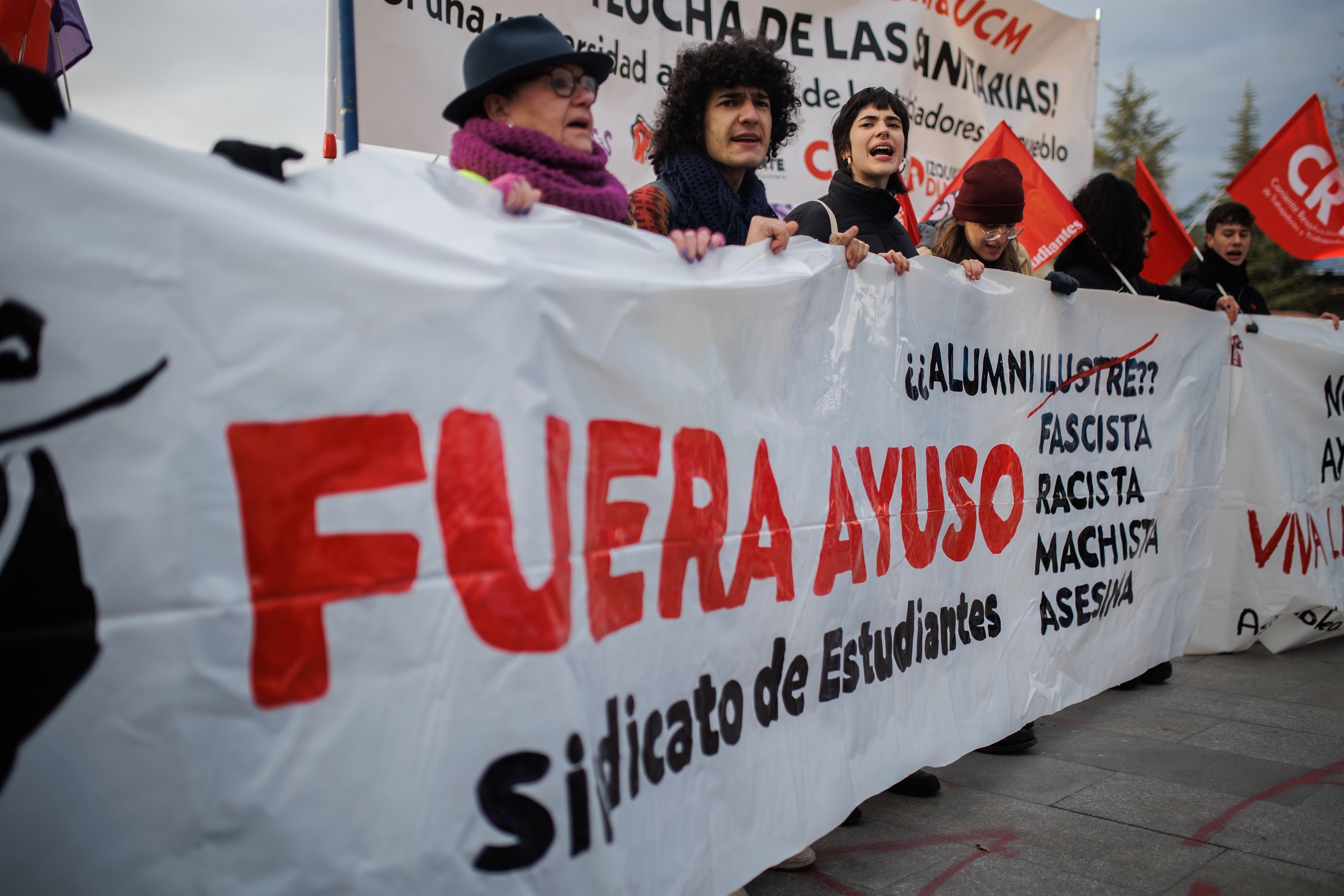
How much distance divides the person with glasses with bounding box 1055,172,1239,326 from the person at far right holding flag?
3.23 ft

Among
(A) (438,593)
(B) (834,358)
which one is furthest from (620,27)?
(A) (438,593)

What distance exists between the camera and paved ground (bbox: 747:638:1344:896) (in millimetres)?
2340

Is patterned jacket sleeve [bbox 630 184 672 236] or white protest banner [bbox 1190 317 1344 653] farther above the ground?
patterned jacket sleeve [bbox 630 184 672 236]

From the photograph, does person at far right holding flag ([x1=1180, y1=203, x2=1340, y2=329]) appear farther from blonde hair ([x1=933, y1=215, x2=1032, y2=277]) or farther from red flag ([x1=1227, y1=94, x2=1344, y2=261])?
blonde hair ([x1=933, y1=215, x2=1032, y2=277])

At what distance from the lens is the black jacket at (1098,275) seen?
4.15m

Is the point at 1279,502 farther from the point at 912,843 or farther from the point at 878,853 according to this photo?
the point at 878,853

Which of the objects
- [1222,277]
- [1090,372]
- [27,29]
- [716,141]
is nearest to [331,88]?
[27,29]

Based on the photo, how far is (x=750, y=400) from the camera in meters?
2.25

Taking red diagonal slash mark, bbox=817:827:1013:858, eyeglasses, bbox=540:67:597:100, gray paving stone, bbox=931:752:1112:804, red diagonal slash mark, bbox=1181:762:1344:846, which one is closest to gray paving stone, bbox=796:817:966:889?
red diagonal slash mark, bbox=817:827:1013:858

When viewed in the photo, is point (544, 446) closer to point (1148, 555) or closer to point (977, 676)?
point (977, 676)

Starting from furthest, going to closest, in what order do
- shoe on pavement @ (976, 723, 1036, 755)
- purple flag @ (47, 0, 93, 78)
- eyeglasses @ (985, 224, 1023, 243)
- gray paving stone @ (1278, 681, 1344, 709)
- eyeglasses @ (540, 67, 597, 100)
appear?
→ gray paving stone @ (1278, 681, 1344, 709)
purple flag @ (47, 0, 93, 78)
eyeglasses @ (985, 224, 1023, 243)
shoe on pavement @ (976, 723, 1036, 755)
eyeglasses @ (540, 67, 597, 100)

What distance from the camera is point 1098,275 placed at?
13.7 ft

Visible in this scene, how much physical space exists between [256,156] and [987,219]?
2585 mm

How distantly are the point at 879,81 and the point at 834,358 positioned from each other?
11.0ft
